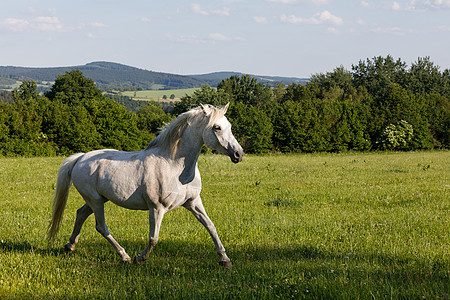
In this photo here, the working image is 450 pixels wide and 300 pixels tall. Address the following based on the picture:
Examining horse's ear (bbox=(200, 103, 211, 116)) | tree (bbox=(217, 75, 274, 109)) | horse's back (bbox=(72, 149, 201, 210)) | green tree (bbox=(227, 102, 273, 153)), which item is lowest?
green tree (bbox=(227, 102, 273, 153))

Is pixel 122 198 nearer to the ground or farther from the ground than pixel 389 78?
nearer to the ground

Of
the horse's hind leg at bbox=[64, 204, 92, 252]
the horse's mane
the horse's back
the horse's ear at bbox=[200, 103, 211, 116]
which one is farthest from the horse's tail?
the horse's ear at bbox=[200, 103, 211, 116]

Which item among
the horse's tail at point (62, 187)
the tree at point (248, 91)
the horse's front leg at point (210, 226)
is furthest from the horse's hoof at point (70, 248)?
the tree at point (248, 91)

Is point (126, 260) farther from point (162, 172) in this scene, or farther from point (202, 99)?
point (202, 99)

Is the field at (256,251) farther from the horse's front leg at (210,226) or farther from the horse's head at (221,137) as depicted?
the horse's head at (221,137)

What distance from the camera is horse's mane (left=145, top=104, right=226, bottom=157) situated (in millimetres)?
5707

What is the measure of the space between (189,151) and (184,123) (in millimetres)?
430

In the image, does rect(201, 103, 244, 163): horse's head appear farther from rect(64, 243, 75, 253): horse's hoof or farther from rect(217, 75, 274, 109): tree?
rect(217, 75, 274, 109): tree

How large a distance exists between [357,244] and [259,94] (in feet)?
284

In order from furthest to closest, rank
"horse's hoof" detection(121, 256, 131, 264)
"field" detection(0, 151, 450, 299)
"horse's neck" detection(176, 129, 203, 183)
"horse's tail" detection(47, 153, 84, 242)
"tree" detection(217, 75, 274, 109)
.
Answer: "tree" detection(217, 75, 274, 109), "horse's tail" detection(47, 153, 84, 242), "horse's hoof" detection(121, 256, 131, 264), "horse's neck" detection(176, 129, 203, 183), "field" detection(0, 151, 450, 299)

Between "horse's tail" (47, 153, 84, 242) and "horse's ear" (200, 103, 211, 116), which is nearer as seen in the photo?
"horse's ear" (200, 103, 211, 116)

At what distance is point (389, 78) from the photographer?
314 ft

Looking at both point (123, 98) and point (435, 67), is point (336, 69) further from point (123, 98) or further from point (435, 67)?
point (123, 98)

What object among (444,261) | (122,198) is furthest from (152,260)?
(444,261)
